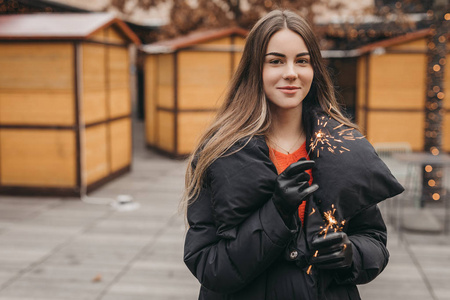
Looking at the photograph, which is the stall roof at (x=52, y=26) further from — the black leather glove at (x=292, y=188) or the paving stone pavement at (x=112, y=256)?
the black leather glove at (x=292, y=188)

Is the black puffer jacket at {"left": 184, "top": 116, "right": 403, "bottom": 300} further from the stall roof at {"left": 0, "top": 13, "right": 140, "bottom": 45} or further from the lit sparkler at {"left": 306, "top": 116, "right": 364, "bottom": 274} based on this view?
the stall roof at {"left": 0, "top": 13, "right": 140, "bottom": 45}

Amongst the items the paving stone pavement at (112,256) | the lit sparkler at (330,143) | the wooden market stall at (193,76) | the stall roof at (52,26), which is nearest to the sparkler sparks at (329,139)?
the lit sparkler at (330,143)

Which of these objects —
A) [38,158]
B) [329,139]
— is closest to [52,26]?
[38,158]

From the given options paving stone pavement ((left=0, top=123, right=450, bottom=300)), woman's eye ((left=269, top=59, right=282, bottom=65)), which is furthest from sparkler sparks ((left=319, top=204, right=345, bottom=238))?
paving stone pavement ((left=0, top=123, right=450, bottom=300))

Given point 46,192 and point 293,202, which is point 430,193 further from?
point 293,202

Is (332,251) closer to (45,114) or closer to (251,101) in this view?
(251,101)

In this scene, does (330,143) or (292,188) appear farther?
(330,143)

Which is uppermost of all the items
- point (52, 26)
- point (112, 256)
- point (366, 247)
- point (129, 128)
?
point (52, 26)

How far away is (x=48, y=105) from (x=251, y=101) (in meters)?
7.55

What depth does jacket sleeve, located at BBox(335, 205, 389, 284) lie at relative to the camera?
1.98 metres

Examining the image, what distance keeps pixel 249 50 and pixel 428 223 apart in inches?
233

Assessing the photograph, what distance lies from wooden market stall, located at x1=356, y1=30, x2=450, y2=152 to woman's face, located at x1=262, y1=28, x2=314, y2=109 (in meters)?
11.6

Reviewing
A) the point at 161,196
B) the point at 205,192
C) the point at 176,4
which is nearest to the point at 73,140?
the point at 161,196

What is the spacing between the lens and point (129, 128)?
11703mm
